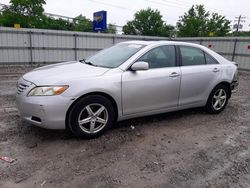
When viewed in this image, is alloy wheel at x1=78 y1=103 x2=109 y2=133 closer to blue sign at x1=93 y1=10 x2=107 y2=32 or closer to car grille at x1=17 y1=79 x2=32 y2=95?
car grille at x1=17 y1=79 x2=32 y2=95

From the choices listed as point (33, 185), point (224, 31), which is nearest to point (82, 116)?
point (33, 185)

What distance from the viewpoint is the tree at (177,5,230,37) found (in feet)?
110

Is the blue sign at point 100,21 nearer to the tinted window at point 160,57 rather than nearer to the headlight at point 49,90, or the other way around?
the tinted window at point 160,57

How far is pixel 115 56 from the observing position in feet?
12.7

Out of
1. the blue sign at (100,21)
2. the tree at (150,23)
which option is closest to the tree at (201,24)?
the tree at (150,23)

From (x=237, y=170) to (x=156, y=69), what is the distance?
194 centimetres

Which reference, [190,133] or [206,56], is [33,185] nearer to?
[190,133]

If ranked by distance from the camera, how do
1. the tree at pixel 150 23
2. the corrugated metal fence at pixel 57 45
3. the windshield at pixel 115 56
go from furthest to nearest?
1. the tree at pixel 150 23
2. the corrugated metal fence at pixel 57 45
3. the windshield at pixel 115 56

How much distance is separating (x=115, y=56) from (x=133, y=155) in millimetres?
1810

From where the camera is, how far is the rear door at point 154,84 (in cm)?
344

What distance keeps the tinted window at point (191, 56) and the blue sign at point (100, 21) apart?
48.8ft

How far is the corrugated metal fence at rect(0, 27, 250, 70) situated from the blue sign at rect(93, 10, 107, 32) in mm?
4324

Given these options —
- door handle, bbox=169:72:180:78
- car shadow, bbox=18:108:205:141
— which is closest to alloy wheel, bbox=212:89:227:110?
car shadow, bbox=18:108:205:141

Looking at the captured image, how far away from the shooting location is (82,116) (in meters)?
3.21
